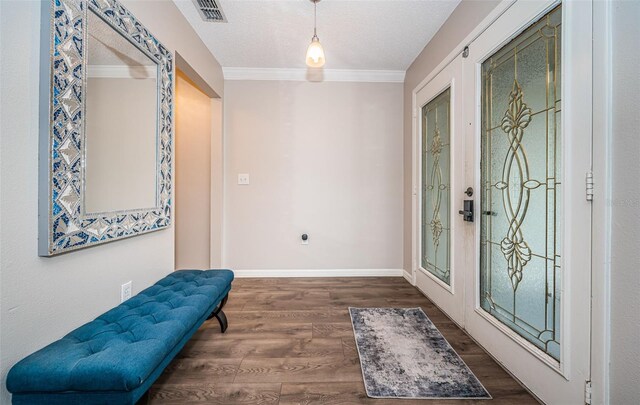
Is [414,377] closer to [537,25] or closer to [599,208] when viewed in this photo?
[599,208]

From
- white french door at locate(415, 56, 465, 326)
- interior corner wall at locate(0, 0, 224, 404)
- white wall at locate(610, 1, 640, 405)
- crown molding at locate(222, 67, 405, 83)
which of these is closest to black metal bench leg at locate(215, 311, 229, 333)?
interior corner wall at locate(0, 0, 224, 404)

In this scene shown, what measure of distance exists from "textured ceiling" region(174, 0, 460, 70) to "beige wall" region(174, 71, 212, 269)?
629 millimetres

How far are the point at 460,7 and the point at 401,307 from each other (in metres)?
2.55

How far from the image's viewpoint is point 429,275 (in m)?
2.50

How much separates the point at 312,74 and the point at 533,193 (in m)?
2.64

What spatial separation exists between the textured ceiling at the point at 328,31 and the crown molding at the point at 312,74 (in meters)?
0.08

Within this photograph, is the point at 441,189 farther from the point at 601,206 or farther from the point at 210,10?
the point at 210,10

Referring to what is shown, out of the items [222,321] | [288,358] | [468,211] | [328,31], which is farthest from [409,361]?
[328,31]

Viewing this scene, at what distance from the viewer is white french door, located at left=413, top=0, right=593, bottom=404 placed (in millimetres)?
1074

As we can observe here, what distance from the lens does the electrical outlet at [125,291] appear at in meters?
1.47

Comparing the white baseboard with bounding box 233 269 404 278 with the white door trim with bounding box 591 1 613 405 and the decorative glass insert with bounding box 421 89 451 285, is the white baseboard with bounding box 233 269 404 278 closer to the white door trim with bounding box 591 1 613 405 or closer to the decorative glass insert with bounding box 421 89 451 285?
the decorative glass insert with bounding box 421 89 451 285

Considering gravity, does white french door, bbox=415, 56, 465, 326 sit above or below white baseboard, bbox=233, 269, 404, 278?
above

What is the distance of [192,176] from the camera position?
3145 millimetres

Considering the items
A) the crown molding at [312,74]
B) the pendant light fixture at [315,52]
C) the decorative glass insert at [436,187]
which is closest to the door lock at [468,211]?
the decorative glass insert at [436,187]
